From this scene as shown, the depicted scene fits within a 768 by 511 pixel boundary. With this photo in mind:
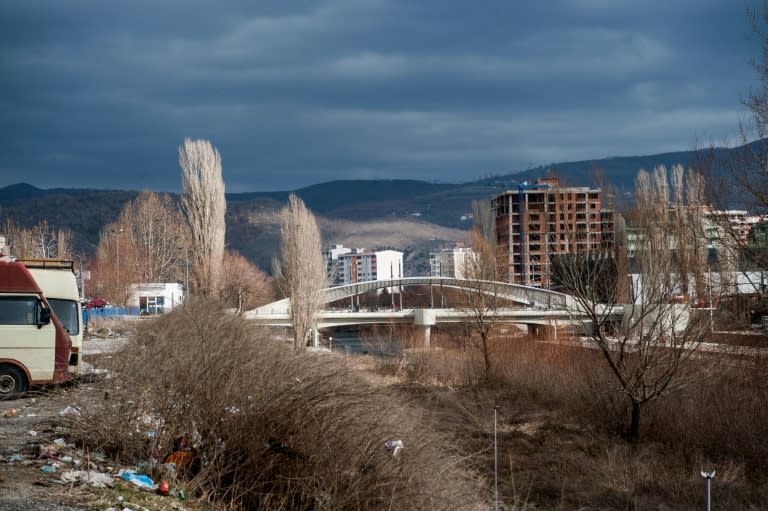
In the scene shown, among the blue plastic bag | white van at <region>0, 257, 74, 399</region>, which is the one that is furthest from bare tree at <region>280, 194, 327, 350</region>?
the blue plastic bag

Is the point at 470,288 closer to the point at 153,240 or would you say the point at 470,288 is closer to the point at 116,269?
the point at 116,269

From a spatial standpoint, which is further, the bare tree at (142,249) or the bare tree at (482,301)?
the bare tree at (142,249)

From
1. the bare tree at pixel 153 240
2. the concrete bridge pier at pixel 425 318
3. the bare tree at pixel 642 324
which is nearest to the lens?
the bare tree at pixel 642 324

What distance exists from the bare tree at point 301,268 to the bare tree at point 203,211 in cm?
396

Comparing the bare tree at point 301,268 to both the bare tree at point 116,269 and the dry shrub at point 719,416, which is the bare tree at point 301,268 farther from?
the bare tree at point 116,269

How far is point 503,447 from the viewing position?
23562 mm

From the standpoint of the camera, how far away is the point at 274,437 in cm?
985

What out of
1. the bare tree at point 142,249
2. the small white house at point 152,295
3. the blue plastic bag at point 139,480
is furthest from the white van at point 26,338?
the bare tree at point 142,249

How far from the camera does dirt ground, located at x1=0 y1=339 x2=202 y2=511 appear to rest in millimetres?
7887

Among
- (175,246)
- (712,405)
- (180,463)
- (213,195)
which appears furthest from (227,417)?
(175,246)

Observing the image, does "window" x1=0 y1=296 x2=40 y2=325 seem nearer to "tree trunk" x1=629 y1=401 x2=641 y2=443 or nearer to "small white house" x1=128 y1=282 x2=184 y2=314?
"tree trunk" x1=629 y1=401 x2=641 y2=443

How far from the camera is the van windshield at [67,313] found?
21719mm

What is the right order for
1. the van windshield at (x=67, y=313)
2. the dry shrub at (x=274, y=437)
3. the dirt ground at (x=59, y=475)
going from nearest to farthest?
the dirt ground at (x=59, y=475) → the dry shrub at (x=274, y=437) → the van windshield at (x=67, y=313)

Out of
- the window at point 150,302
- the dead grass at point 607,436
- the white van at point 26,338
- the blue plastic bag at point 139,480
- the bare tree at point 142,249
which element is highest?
the bare tree at point 142,249
